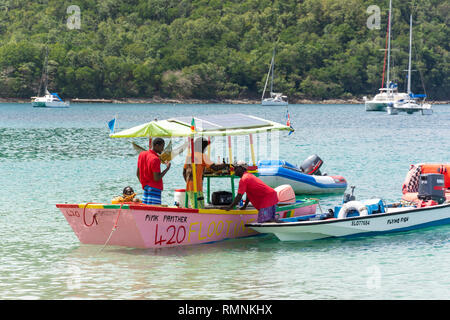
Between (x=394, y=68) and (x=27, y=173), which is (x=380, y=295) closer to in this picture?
(x=27, y=173)

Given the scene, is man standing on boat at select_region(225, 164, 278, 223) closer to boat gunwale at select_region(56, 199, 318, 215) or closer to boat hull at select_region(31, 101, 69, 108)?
boat gunwale at select_region(56, 199, 318, 215)

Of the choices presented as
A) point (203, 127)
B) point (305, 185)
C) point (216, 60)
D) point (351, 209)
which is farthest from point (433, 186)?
point (216, 60)

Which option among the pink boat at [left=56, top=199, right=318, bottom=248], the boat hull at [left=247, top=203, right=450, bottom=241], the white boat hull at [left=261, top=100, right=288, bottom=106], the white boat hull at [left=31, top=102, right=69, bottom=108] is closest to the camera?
the pink boat at [left=56, top=199, right=318, bottom=248]

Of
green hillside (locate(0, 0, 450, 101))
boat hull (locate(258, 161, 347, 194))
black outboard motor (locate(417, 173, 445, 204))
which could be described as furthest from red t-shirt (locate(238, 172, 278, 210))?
green hillside (locate(0, 0, 450, 101))

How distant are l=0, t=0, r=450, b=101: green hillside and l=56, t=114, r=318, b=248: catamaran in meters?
152

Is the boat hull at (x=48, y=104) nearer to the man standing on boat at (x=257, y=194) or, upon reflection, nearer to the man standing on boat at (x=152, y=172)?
the man standing on boat at (x=152, y=172)

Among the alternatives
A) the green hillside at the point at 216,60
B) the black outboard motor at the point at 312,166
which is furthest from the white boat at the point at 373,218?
the green hillside at the point at 216,60

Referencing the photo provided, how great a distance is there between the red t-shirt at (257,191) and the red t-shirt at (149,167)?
161 centimetres

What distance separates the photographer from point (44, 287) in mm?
12172

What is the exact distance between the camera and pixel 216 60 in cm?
18075

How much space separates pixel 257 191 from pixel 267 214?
1.93 ft

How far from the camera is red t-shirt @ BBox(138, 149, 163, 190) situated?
1444 centimetres

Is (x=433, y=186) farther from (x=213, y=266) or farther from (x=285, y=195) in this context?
(x=213, y=266)

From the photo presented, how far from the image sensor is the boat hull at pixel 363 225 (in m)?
15.1
